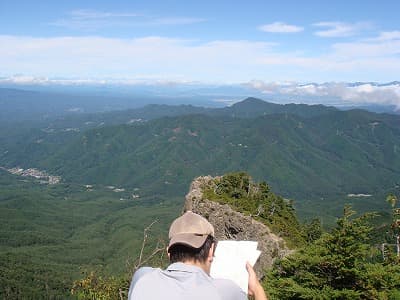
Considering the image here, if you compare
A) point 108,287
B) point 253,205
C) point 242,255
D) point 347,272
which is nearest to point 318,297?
point 347,272

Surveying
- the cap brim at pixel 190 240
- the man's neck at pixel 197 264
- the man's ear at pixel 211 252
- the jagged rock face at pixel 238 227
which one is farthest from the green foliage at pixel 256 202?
the cap brim at pixel 190 240

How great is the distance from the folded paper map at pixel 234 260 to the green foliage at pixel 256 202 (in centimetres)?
2527

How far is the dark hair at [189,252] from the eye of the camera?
13.6 ft

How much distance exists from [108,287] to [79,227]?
193378 mm

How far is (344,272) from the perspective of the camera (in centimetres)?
1212

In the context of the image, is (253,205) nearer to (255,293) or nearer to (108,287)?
(108,287)

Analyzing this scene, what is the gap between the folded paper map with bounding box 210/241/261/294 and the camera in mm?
4355

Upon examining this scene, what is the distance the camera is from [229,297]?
3918 mm

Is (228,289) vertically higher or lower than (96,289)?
higher

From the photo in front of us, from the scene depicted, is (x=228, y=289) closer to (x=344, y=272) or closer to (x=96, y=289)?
(x=96, y=289)

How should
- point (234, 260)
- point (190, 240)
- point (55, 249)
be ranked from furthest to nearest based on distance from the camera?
point (55, 249)
point (234, 260)
point (190, 240)

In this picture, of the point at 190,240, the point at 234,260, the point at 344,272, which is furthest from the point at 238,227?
the point at 190,240

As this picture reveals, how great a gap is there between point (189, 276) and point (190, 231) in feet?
1.40

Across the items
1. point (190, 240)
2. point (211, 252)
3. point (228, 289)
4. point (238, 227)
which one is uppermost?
point (190, 240)
